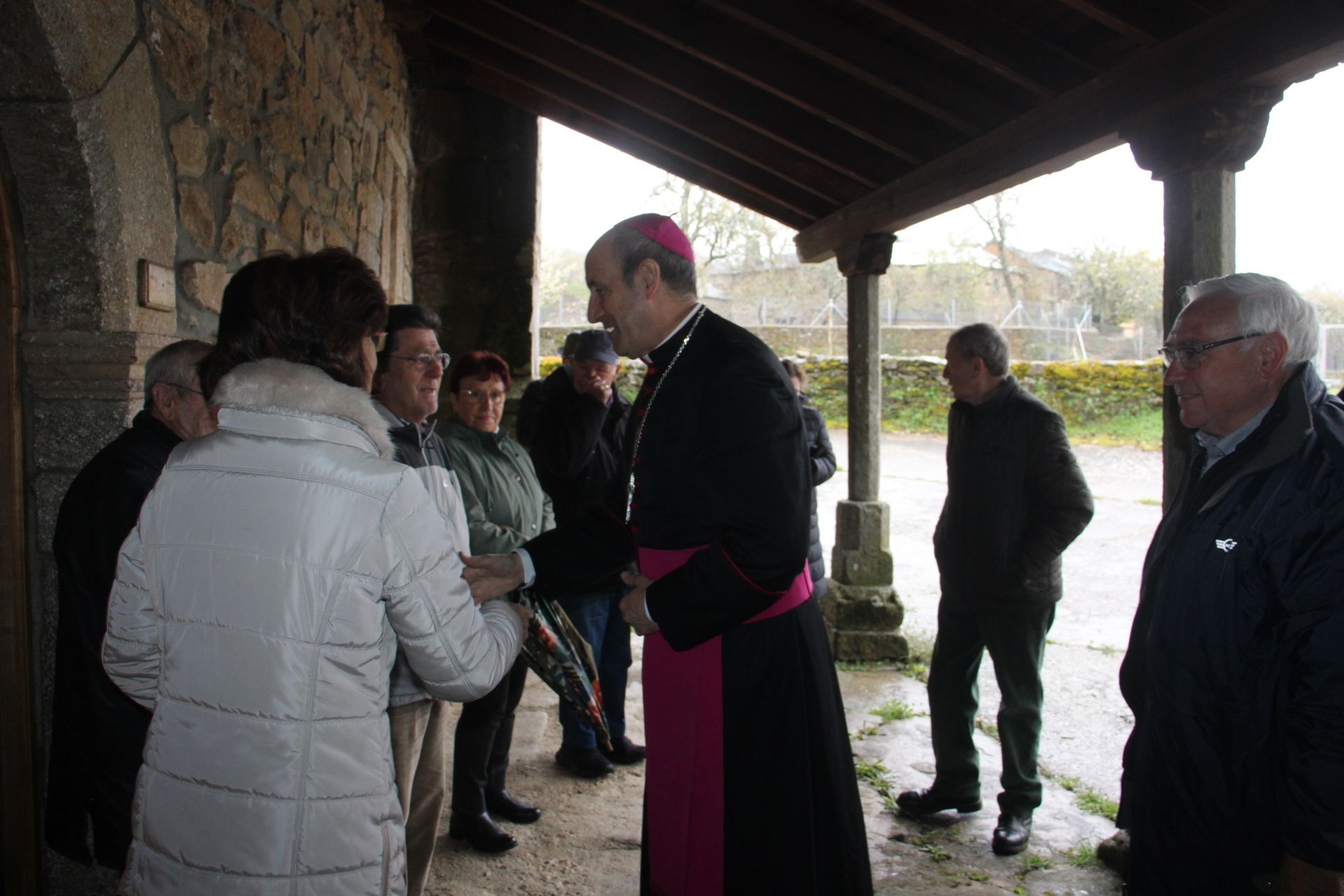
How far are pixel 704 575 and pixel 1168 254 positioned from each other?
2.17m

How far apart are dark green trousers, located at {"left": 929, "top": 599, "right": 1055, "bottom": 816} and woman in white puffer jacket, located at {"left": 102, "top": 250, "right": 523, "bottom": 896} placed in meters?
2.47

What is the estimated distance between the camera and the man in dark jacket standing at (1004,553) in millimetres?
3209

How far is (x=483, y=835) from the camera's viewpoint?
310 centimetres

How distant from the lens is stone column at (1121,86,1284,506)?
273 centimetres

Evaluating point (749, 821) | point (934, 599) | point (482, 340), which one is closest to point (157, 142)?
point (749, 821)

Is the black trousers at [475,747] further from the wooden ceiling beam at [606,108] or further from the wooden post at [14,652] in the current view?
the wooden ceiling beam at [606,108]

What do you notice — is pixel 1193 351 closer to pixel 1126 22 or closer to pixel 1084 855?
pixel 1126 22

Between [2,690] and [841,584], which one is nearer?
[2,690]

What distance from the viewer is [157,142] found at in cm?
232

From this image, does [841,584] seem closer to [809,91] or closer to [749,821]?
[809,91]

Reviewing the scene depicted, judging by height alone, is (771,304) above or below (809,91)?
above

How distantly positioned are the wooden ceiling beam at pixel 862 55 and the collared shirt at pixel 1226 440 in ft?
7.69

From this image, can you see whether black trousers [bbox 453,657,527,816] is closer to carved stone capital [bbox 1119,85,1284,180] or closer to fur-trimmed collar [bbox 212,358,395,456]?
fur-trimmed collar [bbox 212,358,395,456]

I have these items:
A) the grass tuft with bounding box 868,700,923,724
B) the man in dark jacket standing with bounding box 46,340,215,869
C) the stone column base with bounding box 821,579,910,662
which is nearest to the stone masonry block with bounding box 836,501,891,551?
the stone column base with bounding box 821,579,910,662
